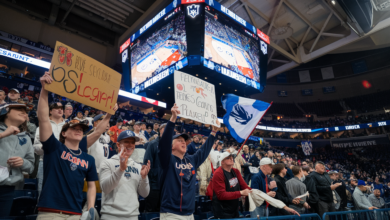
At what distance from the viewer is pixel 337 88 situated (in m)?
30.9

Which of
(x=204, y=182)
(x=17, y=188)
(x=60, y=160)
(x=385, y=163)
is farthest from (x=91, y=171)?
(x=385, y=163)

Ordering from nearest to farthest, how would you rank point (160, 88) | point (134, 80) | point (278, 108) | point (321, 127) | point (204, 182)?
point (204, 182) < point (134, 80) < point (160, 88) < point (321, 127) < point (278, 108)

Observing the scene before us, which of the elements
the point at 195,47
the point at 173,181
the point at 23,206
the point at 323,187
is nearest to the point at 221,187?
the point at 173,181

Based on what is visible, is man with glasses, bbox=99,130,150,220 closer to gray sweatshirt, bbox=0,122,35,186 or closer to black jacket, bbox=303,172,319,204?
gray sweatshirt, bbox=0,122,35,186

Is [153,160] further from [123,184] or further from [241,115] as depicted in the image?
[241,115]

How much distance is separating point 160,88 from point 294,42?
573 inches

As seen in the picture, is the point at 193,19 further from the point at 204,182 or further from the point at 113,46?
the point at 113,46

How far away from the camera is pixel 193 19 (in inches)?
421

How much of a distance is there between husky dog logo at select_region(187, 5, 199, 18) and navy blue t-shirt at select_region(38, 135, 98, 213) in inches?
394

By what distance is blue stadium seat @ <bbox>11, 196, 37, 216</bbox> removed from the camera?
245cm

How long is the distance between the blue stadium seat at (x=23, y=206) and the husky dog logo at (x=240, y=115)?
307cm

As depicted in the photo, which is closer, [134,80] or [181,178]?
[181,178]

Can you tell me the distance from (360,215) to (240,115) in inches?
102

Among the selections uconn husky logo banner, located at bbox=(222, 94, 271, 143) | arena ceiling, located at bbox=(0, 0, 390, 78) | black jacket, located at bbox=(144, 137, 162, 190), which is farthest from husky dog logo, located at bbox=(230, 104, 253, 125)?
arena ceiling, located at bbox=(0, 0, 390, 78)
